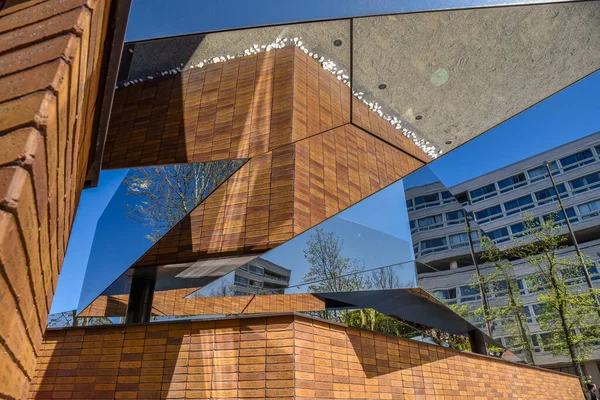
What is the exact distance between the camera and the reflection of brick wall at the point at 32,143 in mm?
Result: 882

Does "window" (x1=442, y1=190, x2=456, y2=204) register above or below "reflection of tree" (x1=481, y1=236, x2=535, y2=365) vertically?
above

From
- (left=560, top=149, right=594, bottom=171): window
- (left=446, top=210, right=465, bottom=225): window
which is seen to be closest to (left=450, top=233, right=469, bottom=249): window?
(left=446, top=210, right=465, bottom=225): window

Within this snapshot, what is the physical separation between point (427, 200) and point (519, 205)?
38867mm

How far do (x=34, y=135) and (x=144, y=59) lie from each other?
5.65 m

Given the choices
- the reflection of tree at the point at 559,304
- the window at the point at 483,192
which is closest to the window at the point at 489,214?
the window at the point at 483,192

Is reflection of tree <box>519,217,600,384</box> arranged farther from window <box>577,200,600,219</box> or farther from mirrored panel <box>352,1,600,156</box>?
Answer: window <box>577,200,600,219</box>

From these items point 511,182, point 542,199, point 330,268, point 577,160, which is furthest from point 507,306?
point 511,182

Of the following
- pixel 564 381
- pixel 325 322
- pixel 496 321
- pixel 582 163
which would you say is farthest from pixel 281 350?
pixel 582 163

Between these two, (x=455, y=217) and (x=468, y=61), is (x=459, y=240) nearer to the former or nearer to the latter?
(x=455, y=217)

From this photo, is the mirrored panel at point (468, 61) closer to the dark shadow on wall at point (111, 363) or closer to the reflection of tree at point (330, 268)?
the reflection of tree at point (330, 268)

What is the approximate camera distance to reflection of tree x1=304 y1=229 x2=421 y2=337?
5.90 metres

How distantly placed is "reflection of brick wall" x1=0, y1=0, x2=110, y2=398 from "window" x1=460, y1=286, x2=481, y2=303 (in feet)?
25.1

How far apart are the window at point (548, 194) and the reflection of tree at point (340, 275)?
40.3m

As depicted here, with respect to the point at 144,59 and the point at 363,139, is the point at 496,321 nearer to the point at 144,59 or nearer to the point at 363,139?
Result: the point at 363,139
